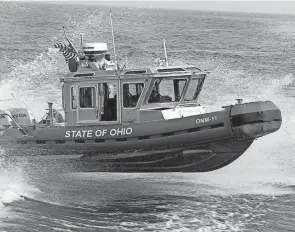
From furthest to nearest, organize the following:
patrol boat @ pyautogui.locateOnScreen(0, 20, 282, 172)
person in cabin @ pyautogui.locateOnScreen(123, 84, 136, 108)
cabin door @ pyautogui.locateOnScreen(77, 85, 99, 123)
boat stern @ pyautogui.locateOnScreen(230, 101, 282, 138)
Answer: cabin door @ pyautogui.locateOnScreen(77, 85, 99, 123) < person in cabin @ pyautogui.locateOnScreen(123, 84, 136, 108) < patrol boat @ pyautogui.locateOnScreen(0, 20, 282, 172) < boat stern @ pyautogui.locateOnScreen(230, 101, 282, 138)

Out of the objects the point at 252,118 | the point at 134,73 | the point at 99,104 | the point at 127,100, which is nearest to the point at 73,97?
the point at 99,104

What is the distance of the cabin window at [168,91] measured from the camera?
13.5 metres

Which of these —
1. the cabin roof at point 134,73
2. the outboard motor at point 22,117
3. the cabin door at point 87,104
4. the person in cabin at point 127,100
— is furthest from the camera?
the outboard motor at point 22,117

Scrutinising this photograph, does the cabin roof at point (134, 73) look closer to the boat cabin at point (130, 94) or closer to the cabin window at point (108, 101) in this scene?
the boat cabin at point (130, 94)

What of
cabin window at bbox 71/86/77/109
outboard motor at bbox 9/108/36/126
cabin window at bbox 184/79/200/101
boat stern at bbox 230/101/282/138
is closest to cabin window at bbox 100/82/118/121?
cabin window at bbox 71/86/77/109

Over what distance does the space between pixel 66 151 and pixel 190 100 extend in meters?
2.72

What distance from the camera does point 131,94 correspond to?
13.5m

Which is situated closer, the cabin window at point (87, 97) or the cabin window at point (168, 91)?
the cabin window at point (168, 91)

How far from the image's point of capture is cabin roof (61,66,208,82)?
43.8 feet

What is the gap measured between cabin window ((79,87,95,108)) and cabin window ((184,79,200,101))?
1878 millimetres

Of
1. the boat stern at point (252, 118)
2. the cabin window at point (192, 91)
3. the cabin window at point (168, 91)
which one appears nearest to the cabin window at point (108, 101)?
the cabin window at point (168, 91)

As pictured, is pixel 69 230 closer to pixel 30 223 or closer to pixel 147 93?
pixel 30 223

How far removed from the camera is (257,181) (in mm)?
14078

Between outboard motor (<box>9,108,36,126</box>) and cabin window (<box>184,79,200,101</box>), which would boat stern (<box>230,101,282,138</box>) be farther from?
outboard motor (<box>9,108,36,126</box>)
